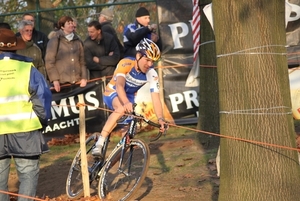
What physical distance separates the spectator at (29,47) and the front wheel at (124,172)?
15.8 feet

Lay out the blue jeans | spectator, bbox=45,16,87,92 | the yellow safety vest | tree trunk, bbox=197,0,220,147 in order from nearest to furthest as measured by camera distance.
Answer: the yellow safety vest → the blue jeans → tree trunk, bbox=197,0,220,147 → spectator, bbox=45,16,87,92

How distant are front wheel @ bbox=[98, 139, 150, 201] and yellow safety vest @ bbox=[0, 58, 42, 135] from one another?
1.53 m

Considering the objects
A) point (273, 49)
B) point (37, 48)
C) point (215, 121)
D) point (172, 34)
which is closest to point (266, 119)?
point (273, 49)

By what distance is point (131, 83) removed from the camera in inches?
373

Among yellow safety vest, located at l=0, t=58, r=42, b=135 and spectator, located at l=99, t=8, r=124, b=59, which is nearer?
yellow safety vest, located at l=0, t=58, r=42, b=135

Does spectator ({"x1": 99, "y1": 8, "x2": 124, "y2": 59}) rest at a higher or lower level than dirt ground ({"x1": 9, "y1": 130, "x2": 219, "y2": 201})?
higher

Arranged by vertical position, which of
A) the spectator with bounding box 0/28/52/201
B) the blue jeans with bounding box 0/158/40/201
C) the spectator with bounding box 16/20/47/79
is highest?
the spectator with bounding box 16/20/47/79

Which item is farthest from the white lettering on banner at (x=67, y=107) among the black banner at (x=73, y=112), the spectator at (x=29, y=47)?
the spectator at (x=29, y=47)

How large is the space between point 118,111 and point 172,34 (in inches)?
256

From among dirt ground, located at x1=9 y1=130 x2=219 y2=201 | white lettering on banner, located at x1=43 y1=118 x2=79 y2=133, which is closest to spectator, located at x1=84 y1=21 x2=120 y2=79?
white lettering on banner, located at x1=43 y1=118 x2=79 y2=133

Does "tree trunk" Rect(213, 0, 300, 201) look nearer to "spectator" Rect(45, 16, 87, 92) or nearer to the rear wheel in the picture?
the rear wheel

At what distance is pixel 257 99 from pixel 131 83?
265 centimetres

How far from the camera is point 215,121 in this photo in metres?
11.7

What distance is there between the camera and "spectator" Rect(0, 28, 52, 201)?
7.83 metres
